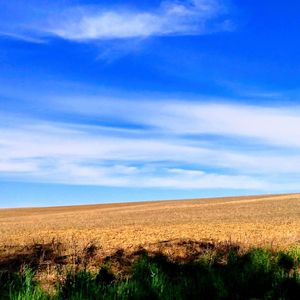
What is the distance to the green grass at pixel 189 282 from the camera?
7883 mm

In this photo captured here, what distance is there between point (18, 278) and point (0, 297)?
924 millimetres

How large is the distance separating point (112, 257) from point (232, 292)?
4.22 m

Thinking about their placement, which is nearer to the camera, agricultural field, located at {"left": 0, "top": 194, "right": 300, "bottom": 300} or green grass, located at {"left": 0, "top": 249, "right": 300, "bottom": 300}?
green grass, located at {"left": 0, "top": 249, "right": 300, "bottom": 300}

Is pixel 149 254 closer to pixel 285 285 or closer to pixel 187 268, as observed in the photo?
pixel 187 268

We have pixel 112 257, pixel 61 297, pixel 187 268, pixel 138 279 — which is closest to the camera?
pixel 61 297

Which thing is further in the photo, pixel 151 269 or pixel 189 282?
pixel 151 269

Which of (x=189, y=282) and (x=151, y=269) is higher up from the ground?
(x=151, y=269)

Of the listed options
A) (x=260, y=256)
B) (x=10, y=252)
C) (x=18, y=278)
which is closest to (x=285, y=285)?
(x=260, y=256)

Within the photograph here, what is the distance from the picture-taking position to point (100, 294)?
7.64m

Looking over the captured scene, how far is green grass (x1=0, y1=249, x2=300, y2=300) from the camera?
7883 millimetres

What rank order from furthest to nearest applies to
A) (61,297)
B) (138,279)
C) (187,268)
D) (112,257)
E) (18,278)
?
1. (112,257)
2. (187,268)
3. (138,279)
4. (18,278)
5. (61,297)

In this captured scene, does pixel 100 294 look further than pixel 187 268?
No

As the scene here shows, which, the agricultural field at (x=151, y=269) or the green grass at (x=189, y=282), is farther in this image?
the agricultural field at (x=151, y=269)

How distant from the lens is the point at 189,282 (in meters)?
9.11
